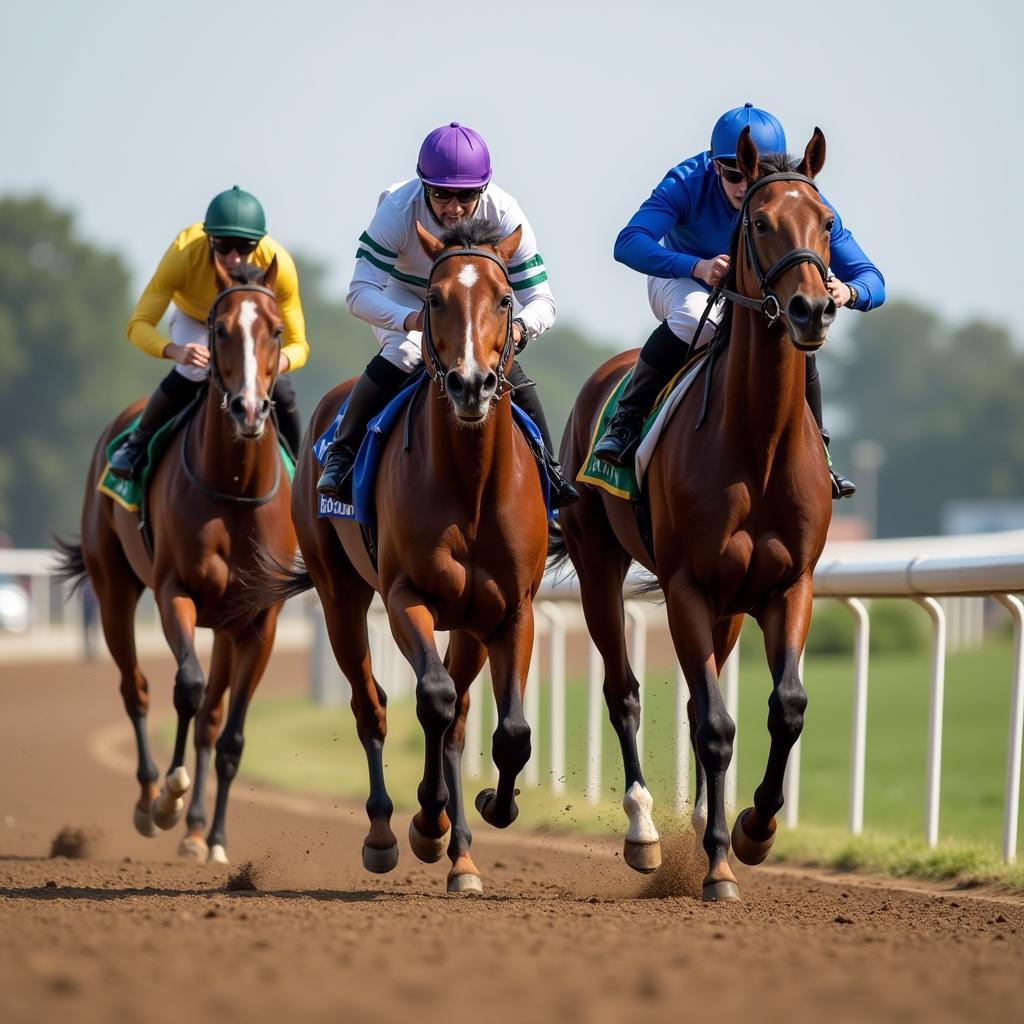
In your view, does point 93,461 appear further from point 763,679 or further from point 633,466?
point 763,679

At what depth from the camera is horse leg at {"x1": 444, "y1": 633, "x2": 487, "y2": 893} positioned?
6156 millimetres

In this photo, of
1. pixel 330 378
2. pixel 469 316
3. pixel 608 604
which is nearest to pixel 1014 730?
pixel 608 604

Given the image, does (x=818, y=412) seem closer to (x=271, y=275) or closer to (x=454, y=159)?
(x=454, y=159)

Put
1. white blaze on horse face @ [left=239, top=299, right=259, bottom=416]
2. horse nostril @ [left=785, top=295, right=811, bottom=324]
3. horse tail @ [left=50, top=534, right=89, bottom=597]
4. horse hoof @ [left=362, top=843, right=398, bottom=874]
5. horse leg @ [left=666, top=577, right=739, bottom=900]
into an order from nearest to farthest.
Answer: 1. horse nostril @ [left=785, top=295, right=811, bottom=324]
2. horse leg @ [left=666, top=577, right=739, bottom=900]
3. horse hoof @ [left=362, top=843, right=398, bottom=874]
4. white blaze on horse face @ [left=239, top=299, right=259, bottom=416]
5. horse tail @ [left=50, top=534, right=89, bottom=597]

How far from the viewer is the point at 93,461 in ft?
31.5

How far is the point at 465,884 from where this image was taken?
6.12 metres

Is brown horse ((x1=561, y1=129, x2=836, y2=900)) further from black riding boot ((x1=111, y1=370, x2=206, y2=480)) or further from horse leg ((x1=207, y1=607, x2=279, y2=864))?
black riding boot ((x1=111, y1=370, x2=206, y2=480))

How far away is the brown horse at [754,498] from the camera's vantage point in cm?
568

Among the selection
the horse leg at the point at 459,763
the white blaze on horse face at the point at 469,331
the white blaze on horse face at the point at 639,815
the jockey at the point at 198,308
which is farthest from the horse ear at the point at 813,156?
the jockey at the point at 198,308

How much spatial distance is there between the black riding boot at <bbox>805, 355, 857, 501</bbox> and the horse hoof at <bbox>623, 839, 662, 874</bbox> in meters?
1.40

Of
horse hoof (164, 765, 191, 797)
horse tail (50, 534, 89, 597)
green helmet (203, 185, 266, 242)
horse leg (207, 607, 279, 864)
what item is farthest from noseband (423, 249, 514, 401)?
horse tail (50, 534, 89, 597)

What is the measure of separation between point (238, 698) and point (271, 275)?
192cm

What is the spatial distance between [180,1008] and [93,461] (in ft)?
21.9

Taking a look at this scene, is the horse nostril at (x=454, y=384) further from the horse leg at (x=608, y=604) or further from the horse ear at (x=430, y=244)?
the horse leg at (x=608, y=604)
